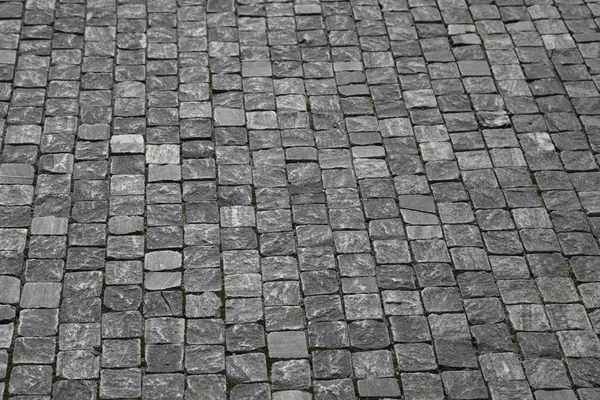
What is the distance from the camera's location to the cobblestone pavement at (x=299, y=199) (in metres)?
5.97

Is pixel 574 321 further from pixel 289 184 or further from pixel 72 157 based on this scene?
pixel 72 157

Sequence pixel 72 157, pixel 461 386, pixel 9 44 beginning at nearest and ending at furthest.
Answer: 1. pixel 461 386
2. pixel 72 157
3. pixel 9 44

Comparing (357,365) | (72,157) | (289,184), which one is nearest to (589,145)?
(289,184)

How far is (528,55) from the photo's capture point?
8.36 m

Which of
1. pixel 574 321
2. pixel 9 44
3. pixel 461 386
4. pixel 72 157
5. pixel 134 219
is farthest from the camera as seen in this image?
pixel 9 44

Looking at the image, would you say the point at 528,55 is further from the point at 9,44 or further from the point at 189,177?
the point at 9,44

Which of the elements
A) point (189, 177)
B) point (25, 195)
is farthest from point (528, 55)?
point (25, 195)

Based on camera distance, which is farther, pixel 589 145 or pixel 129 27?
pixel 129 27

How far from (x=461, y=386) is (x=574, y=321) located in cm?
94

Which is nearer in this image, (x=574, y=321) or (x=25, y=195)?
(x=574, y=321)

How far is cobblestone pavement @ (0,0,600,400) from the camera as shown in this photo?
235 inches

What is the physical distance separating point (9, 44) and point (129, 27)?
3.34 feet

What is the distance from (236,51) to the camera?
829 cm

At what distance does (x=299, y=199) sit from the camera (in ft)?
22.9
